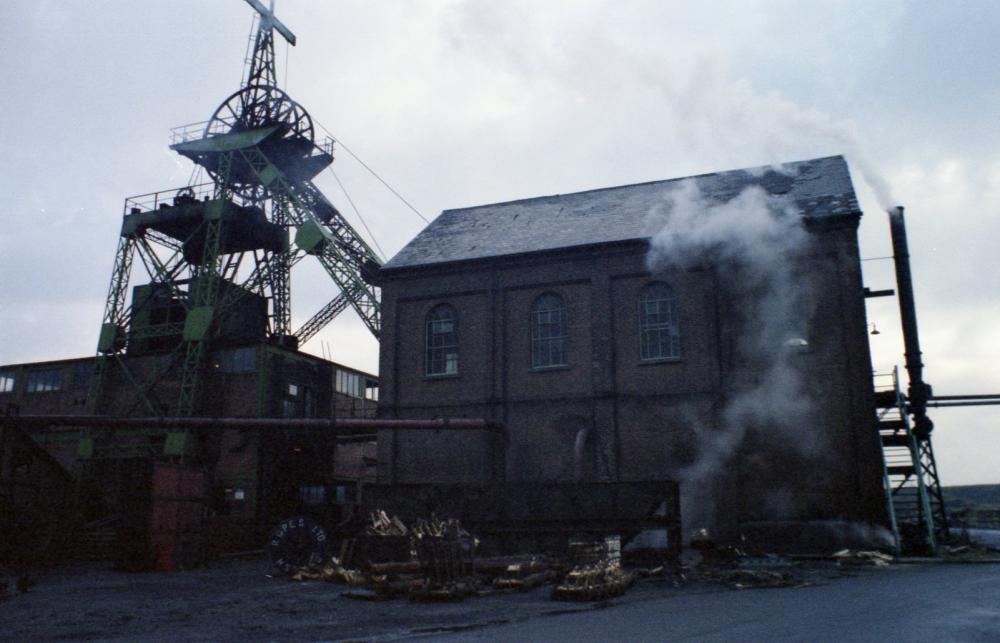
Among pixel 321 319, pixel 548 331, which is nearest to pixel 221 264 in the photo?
pixel 321 319

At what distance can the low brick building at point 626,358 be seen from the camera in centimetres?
1795

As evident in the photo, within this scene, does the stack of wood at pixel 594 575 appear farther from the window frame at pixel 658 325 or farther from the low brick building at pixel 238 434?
the low brick building at pixel 238 434

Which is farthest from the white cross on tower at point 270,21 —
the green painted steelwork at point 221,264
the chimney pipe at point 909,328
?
the chimney pipe at point 909,328

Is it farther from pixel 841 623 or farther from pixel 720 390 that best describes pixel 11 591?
pixel 720 390

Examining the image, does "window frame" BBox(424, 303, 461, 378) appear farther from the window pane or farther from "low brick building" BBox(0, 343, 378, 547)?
the window pane

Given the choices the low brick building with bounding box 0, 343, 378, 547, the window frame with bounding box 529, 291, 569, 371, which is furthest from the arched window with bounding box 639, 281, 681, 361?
the low brick building with bounding box 0, 343, 378, 547

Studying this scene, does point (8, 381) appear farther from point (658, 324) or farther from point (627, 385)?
point (658, 324)

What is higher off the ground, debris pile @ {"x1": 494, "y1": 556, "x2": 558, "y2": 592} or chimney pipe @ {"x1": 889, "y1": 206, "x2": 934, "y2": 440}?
chimney pipe @ {"x1": 889, "y1": 206, "x2": 934, "y2": 440}

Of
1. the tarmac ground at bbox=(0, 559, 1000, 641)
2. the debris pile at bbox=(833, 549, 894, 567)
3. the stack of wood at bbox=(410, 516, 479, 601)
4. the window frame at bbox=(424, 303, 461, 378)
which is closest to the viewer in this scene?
the tarmac ground at bbox=(0, 559, 1000, 641)

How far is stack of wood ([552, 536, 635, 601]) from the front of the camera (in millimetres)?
10859

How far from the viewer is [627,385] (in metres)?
20.0

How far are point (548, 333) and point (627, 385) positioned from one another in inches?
108

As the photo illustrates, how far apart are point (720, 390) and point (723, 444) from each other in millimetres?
1322

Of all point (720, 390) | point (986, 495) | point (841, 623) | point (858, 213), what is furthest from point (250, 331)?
point (986, 495)
